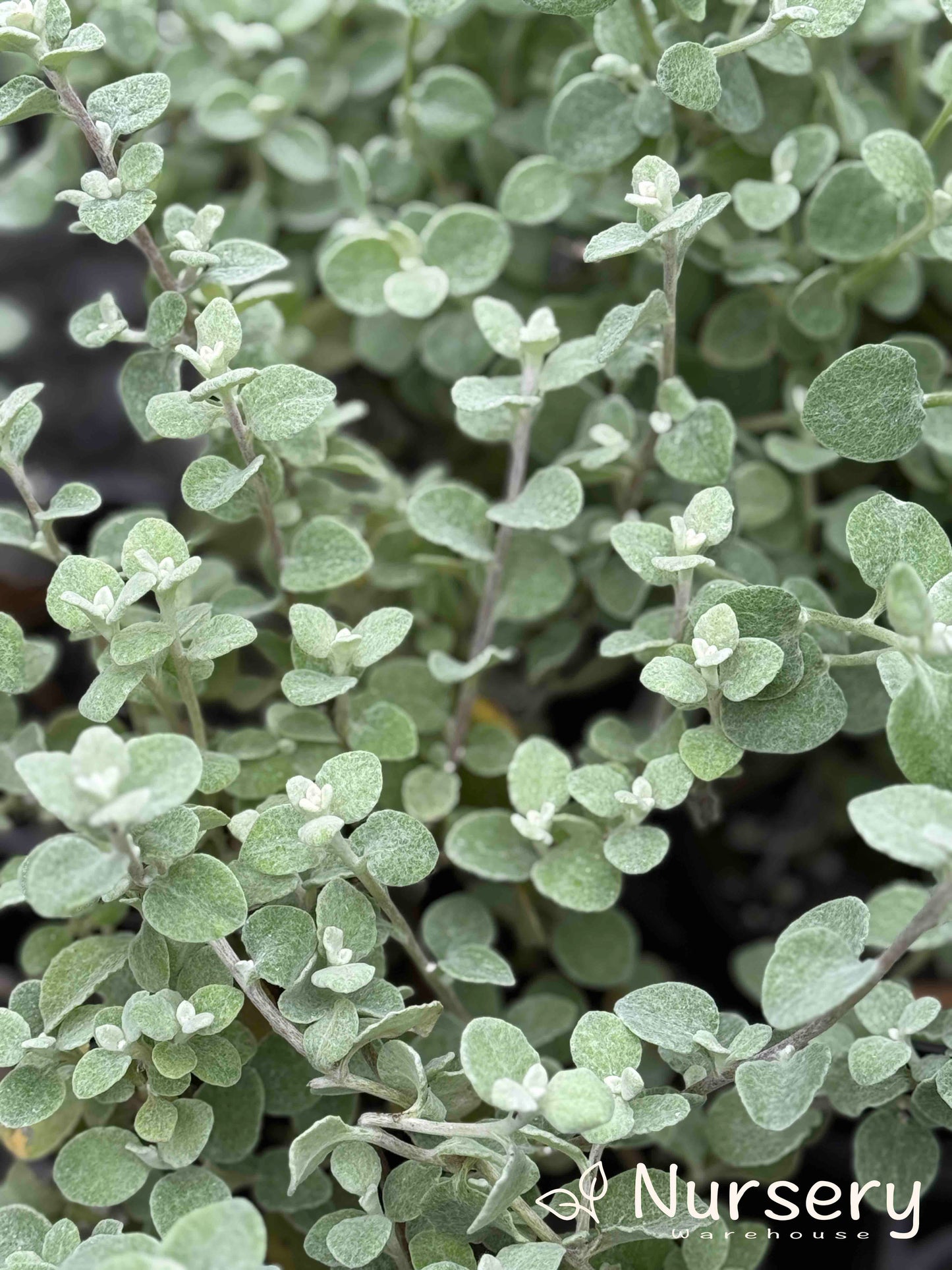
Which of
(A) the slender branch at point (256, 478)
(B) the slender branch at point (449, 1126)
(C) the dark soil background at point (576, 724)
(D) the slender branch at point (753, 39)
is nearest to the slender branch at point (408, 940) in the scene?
(B) the slender branch at point (449, 1126)

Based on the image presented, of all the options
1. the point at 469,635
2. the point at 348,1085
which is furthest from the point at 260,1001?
the point at 469,635

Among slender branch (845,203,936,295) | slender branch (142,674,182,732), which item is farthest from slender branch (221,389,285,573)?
slender branch (845,203,936,295)

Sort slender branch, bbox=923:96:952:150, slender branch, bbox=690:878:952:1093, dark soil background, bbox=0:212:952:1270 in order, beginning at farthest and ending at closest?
dark soil background, bbox=0:212:952:1270
slender branch, bbox=923:96:952:150
slender branch, bbox=690:878:952:1093

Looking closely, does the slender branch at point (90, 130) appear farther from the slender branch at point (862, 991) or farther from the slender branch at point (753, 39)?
the slender branch at point (862, 991)

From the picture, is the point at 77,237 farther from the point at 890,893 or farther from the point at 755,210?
the point at 890,893

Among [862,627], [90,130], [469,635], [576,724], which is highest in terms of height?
[90,130]

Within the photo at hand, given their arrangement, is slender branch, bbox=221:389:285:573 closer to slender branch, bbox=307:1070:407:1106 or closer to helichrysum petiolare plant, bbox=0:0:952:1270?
helichrysum petiolare plant, bbox=0:0:952:1270

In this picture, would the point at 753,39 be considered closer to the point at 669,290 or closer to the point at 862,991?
the point at 669,290
